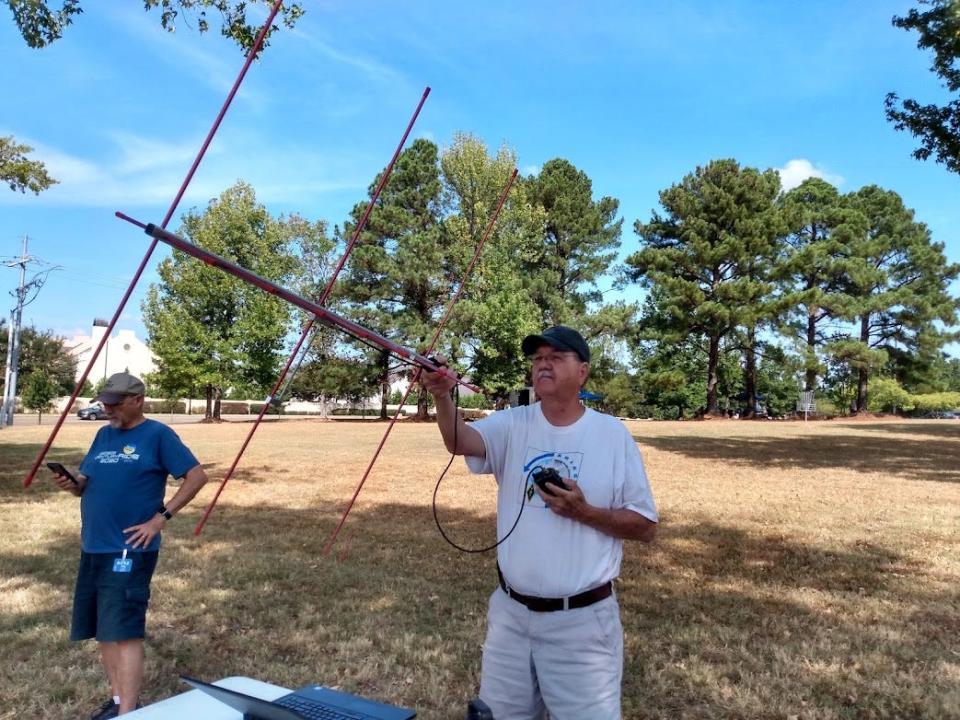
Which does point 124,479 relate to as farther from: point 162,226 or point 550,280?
point 550,280

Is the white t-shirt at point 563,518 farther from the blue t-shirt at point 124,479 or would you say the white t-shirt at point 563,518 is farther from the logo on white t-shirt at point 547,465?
the blue t-shirt at point 124,479

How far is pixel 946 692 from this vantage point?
411 centimetres

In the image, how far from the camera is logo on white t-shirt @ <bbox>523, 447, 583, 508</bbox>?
2.64 metres

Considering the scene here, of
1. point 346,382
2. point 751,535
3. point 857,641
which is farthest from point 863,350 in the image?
point 857,641

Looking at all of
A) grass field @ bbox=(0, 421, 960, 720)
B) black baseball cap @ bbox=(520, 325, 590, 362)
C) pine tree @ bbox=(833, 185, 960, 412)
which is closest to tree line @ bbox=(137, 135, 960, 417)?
pine tree @ bbox=(833, 185, 960, 412)

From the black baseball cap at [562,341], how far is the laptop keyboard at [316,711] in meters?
1.44

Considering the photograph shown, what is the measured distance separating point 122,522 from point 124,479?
8.8 inches

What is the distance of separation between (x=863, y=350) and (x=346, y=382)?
3152 centimetres

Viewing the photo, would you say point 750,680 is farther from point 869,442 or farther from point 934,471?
point 869,442

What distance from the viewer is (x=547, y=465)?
106 inches

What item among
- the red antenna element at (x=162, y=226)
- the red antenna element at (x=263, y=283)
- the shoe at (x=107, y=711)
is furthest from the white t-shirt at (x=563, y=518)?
the shoe at (x=107, y=711)

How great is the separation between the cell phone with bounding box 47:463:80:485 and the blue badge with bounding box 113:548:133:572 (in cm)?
49

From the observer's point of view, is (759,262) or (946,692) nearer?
(946,692)

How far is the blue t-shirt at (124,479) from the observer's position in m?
3.62
